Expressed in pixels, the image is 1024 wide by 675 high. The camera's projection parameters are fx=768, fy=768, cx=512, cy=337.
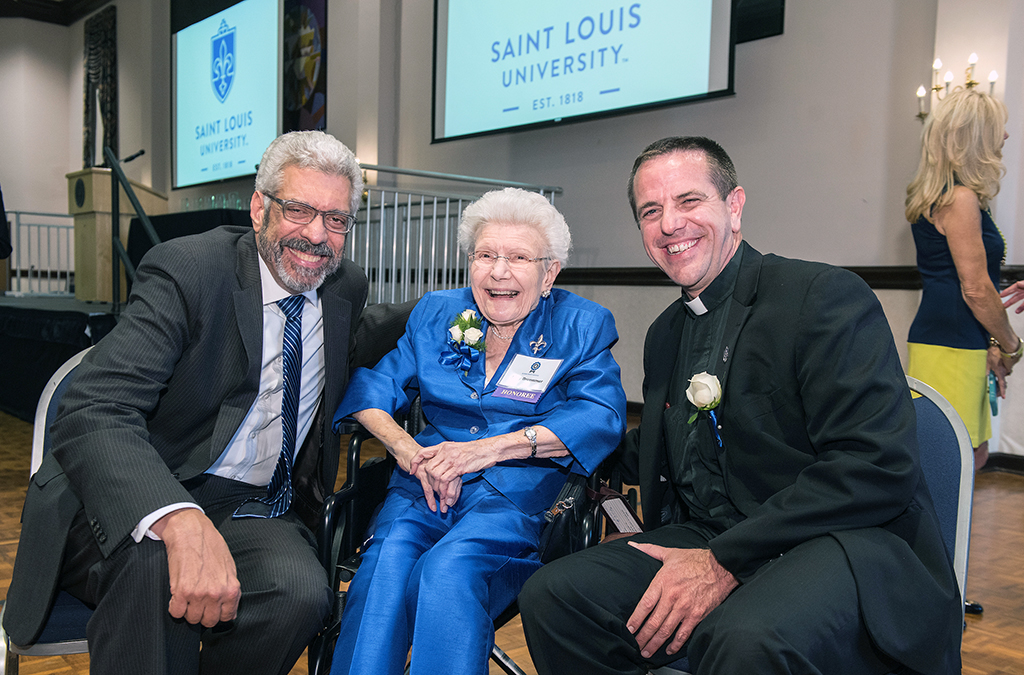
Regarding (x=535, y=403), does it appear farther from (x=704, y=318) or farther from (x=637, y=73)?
(x=637, y=73)

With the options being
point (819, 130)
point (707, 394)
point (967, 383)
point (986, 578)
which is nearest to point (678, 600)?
point (707, 394)

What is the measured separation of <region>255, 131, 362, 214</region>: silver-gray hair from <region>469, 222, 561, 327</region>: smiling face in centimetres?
40

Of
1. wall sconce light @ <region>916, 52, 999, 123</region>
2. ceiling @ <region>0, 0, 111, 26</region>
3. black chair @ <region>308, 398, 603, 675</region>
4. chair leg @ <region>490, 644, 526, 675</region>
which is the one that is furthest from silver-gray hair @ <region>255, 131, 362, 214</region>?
ceiling @ <region>0, 0, 111, 26</region>

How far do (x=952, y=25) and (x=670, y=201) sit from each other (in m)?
3.80

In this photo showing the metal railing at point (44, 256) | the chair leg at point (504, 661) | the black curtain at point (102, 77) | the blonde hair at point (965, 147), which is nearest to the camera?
the chair leg at point (504, 661)

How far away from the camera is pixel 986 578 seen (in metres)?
2.83

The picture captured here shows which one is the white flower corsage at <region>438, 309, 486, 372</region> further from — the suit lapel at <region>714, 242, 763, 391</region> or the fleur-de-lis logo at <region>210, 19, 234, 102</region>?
the fleur-de-lis logo at <region>210, 19, 234, 102</region>

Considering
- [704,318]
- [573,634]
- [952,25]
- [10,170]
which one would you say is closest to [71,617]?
[573,634]

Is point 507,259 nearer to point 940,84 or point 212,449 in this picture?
point 212,449

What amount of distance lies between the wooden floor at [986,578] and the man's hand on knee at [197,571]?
97 cm

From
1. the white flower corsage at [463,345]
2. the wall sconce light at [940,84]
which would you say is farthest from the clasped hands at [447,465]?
the wall sconce light at [940,84]

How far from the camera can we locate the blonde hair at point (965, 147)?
2.59 m

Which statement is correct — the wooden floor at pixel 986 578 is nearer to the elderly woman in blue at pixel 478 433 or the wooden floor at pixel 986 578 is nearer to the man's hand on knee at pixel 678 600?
the elderly woman in blue at pixel 478 433

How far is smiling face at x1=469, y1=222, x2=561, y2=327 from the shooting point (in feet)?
6.34
